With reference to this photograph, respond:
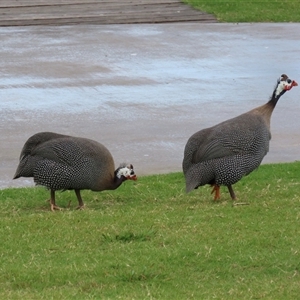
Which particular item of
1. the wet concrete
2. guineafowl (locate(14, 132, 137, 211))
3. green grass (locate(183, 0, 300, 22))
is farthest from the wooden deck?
guineafowl (locate(14, 132, 137, 211))

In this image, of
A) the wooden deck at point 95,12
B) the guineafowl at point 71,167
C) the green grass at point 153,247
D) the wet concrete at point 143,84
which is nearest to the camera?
the green grass at point 153,247

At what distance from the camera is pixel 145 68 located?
13.7 m

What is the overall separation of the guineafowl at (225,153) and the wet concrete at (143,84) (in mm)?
1444

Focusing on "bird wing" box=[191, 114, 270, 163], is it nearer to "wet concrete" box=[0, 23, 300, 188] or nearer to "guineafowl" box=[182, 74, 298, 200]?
"guineafowl" box=[182, 74, 298, 200]

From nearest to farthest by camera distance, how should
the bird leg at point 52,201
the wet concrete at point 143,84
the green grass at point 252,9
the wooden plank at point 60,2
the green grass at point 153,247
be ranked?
the green grass at point 153,247
the bird leg at point 52,201
the wet concrete at point 143,84
the green grass at point 252,9
the wooden plank at point 60,2

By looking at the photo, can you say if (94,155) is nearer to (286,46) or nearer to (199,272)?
(199,272)

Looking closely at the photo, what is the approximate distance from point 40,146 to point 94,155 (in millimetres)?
500

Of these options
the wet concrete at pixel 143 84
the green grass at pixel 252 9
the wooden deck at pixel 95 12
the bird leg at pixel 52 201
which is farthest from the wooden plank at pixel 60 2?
the bird leg at pixel 52 201

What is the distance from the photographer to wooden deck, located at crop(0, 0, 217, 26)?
56.0 ft

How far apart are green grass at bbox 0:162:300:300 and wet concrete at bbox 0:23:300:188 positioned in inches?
60.7

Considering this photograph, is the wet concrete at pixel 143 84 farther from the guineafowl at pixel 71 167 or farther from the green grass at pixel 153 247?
the green grass at pixel 153 247

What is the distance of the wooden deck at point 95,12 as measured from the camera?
1706cm

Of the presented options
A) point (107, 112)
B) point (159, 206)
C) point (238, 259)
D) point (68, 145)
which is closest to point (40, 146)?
point (68, 145)

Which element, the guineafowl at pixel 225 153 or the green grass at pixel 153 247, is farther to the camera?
the guineafowl at pixel 225 153
